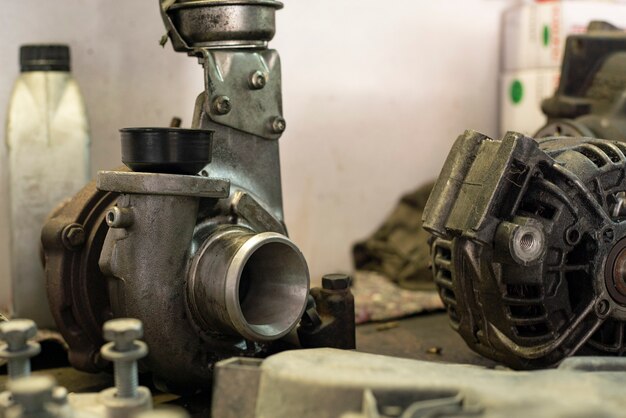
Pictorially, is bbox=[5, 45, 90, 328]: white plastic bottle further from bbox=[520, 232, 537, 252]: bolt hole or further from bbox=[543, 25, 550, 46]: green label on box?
bbox=[543, 25, 550, 46]: green label on box

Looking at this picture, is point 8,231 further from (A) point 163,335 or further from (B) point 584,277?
(B) point 584,277

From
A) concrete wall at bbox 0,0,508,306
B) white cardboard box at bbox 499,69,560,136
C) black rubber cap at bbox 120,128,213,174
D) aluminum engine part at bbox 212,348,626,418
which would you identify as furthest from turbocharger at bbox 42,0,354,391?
white cardboard box at bbox 499,69,560,136

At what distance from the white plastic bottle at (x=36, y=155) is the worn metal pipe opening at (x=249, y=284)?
78 cm

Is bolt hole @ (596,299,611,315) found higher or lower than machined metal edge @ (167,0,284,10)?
lower

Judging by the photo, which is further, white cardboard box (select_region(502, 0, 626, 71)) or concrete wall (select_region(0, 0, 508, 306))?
white cardboard box (select_region(502, 0, 626, 71))

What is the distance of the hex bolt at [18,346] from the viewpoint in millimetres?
1217

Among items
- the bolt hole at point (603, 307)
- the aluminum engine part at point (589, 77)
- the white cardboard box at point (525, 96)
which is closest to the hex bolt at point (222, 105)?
the bolt hole at point (603, 307)

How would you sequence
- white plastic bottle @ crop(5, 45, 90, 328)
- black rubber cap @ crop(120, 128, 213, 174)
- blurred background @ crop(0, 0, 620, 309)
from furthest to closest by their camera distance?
blurred background @ crop(0, 0, 620, 309) → white plastic bottle @ crop(5, 45, 90, 328) → black rubber cap @ crop(120, 128, 213, 174)

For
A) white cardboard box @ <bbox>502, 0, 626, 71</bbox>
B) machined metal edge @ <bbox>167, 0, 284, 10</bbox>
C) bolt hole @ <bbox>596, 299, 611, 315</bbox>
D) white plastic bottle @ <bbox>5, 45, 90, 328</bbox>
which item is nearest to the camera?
bolt hole @ <bbox>596, 299, 611, 315</bbox>

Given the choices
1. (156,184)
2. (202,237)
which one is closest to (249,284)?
(202,237)

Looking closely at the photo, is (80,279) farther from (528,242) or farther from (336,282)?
(528,242)

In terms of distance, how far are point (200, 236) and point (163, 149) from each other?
0.75 feet

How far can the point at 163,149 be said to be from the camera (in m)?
1.54

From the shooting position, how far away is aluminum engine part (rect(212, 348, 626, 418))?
1.07 metres
